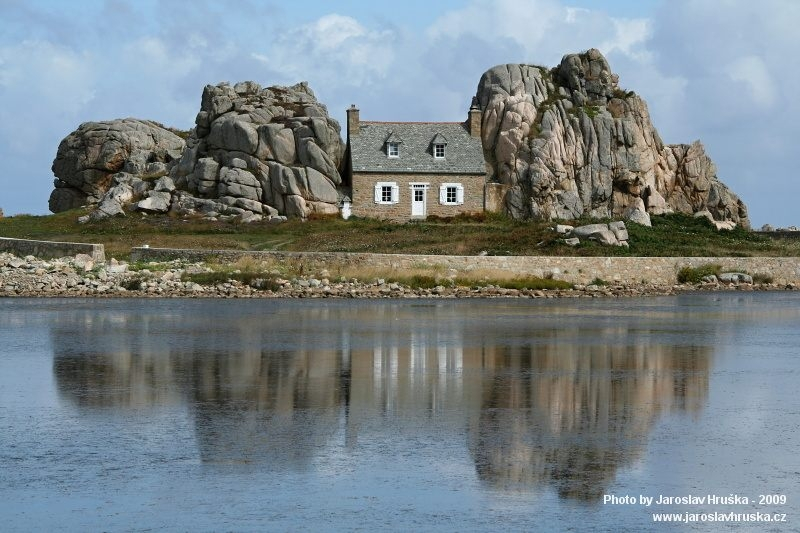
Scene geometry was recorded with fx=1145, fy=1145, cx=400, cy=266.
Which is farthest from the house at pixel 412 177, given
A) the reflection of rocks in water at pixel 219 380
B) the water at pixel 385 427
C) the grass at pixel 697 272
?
the water at pixel 385 427

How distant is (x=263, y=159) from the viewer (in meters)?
67.4

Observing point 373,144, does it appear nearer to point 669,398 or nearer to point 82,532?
point 669,398

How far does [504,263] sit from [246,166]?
1976 centimetres

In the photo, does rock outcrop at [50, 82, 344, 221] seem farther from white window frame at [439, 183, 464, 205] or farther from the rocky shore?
the rocky shore

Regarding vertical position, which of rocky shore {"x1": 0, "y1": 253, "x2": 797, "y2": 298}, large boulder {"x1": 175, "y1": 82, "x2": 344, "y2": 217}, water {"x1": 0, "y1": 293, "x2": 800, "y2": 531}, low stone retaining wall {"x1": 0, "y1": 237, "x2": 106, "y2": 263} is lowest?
water {"x1": 0, "y1": 293, "x2": 800, "y2": 531}

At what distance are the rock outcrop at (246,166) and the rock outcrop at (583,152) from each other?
10617 millimetres

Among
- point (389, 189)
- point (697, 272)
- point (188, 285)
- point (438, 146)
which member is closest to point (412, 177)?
point (389, 189)

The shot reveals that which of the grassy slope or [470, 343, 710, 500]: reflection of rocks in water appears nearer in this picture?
[470, 343, 710, 500]: reflection of rocks in water

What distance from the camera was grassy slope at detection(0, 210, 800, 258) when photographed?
58.7 m

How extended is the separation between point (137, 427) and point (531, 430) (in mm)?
6258

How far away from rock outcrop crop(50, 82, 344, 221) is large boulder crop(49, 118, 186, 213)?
3.04 feet

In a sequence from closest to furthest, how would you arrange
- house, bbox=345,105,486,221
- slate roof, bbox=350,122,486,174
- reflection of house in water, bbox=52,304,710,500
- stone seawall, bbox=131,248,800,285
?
reflection of house in water, bbox=52,304,710,500 < stone seawall, bbox=131,248,800,285 < house, bbox=345,105,486,221 < slate roof, bbox=350,122,486,174

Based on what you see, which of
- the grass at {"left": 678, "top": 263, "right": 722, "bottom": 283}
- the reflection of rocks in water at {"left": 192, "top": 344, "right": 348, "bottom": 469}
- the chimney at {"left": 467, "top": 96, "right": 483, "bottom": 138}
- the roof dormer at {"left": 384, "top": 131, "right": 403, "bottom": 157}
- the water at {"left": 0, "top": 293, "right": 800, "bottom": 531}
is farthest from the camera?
the chimney at {"left": 467, "top": 96, "right": 483, "bottom": 138}

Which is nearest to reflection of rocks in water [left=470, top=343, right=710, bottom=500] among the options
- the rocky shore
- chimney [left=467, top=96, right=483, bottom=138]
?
the rocky shore
